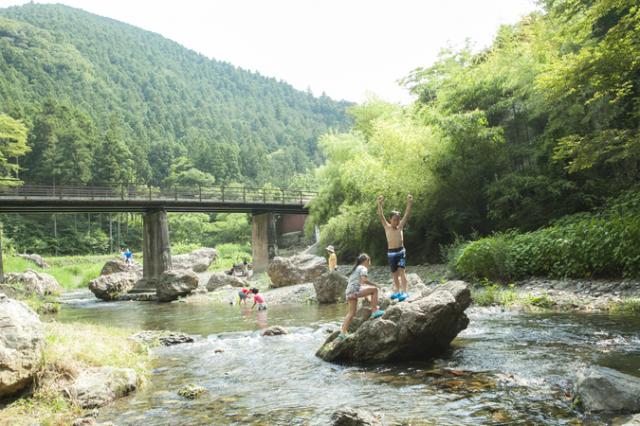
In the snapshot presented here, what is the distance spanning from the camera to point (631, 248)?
1124cm

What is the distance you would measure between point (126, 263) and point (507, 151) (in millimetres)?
27078

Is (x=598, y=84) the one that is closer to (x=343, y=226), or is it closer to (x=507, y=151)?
(x=507, y=151)

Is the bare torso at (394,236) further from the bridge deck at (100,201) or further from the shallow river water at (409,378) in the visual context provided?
the bridge deck at (100,201)

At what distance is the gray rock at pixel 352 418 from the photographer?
4.67m

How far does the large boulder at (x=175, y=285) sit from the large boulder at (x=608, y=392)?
20.0 meters

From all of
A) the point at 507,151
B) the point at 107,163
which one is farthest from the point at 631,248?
the point at 107,163

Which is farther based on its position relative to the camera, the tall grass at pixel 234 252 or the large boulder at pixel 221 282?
the tall grass at pixel 234 252

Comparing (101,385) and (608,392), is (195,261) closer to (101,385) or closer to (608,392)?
(101,385)

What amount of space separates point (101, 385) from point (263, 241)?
31.7 meters

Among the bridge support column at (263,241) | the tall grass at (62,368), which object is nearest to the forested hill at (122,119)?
the bridge support column at (263,241)

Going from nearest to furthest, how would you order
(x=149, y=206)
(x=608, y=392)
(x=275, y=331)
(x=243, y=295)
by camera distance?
(x=608, y=392), (x=275, y=331), (x=243, y=295), (x=149, y=206)

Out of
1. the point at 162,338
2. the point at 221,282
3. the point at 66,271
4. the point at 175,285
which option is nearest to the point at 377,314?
the point at 162,338

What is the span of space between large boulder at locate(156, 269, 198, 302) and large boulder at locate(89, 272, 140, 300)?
4.71 metres

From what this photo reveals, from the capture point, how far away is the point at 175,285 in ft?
75.2
